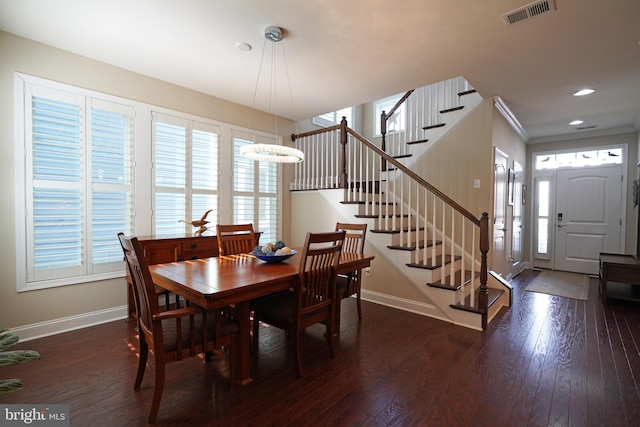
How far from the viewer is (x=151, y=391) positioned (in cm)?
200

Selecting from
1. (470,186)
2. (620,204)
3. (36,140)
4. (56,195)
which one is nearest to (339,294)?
(470,186)

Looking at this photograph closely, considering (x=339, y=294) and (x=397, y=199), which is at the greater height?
(x=397, y=199)

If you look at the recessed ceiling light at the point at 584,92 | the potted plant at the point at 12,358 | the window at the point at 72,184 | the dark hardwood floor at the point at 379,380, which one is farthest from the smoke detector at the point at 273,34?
the recessed ceiling light at the point at 584,92

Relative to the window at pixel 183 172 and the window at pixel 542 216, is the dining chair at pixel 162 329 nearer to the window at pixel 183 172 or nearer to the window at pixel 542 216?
the window at pixel 183 172

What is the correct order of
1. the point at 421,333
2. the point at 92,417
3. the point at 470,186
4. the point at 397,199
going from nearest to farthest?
the point at 92,417, the point at 421,333, the point at 470,186, the point at 397,199

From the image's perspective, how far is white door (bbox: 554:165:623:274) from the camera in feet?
17.4

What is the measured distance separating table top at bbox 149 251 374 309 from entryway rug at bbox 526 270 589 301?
3.62 m

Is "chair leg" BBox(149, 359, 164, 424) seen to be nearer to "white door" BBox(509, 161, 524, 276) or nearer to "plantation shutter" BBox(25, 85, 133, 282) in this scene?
"plantation shutter" BBox(25, 85, 133, 282)

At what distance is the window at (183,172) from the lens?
11.8 feet

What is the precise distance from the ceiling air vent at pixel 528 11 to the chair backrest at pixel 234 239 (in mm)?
3005

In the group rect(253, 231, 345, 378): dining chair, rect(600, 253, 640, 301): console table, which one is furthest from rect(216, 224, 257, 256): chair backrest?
rect(600, 253, 640, 301): console table

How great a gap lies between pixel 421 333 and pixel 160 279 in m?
2.43

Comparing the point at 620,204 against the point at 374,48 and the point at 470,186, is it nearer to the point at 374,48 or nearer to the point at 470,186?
the point at 470,186

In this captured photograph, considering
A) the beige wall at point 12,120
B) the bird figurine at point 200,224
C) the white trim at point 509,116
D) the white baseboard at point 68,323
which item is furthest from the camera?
the white trim at point 509,116
